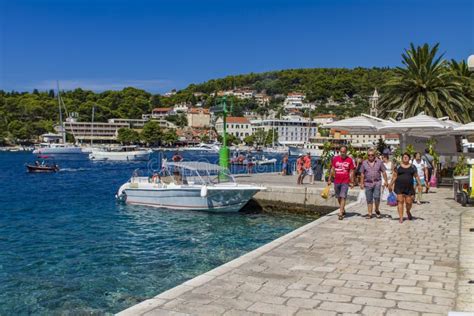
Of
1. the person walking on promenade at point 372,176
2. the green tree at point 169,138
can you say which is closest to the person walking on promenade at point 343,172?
the person walking on promenade at point 372,176

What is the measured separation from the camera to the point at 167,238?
55.5ft

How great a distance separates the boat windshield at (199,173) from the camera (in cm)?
2228

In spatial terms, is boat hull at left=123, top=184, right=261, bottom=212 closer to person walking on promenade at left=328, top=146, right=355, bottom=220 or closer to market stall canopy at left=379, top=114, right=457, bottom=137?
market stall canopy at left=379, top=114, right=457, bottom=137

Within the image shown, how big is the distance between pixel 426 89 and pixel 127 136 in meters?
Result: 153

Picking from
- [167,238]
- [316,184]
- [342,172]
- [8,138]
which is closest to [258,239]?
[167,238]

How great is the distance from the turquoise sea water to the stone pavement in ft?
10.1

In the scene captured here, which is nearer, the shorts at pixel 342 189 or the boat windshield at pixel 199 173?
the shorts at pixel 342 189

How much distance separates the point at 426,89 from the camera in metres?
35.1

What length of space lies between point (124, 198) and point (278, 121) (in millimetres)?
173713

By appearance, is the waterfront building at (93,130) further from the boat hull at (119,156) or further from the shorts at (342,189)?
the shorts at (342,189)

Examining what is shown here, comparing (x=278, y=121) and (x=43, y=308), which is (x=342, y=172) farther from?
(x=278, y=121)

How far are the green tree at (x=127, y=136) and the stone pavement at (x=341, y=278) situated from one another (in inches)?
6758

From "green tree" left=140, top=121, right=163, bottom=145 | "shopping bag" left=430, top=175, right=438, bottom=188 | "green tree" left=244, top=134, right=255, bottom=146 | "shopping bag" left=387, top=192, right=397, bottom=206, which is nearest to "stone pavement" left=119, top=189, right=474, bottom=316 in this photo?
"shopping bag" left=387, top=192, right=397, bottom=206

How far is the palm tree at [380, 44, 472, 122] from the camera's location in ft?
113
